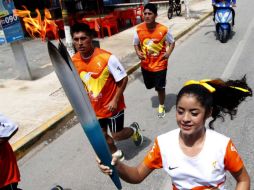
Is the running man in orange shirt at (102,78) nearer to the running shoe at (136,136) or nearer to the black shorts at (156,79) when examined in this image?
the running shoe at (136,136)

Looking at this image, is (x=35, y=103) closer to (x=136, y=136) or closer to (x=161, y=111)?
(x=161, y=111)

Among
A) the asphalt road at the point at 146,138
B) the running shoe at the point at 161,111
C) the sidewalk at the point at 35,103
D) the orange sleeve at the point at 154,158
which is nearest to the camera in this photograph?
the orange sleeve at the point at 154,158

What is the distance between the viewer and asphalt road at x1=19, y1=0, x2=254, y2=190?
4.94 meters

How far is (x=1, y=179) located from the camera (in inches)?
133

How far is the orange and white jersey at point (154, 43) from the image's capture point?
6184 millimetres

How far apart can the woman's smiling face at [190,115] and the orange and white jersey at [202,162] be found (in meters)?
0.14

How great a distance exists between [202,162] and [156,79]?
160 inches

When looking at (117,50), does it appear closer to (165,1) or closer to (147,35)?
(147,35)

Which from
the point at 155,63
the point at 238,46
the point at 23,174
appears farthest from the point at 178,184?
the point at 238,46

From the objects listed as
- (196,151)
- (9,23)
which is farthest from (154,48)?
(9,23)

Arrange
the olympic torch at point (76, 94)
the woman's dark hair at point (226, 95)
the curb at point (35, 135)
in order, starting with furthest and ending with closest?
the curb at point (35, 135) → the woman's dark hair at point (226, 95) → the olympic torch at point (76, 94)

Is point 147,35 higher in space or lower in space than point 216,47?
higher

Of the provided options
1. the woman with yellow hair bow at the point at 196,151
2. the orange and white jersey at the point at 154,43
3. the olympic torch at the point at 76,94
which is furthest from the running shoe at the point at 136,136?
the olympic torch at the point at 76,94

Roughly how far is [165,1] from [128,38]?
8.79m
